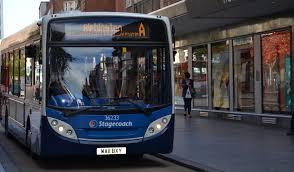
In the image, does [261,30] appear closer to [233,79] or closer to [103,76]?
[233,79]

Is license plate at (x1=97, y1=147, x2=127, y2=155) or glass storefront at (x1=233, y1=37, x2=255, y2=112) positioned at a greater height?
glass storefront at (x1=233, y1=37, x2=255, y2=112)

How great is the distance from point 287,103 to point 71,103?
9.89 meters

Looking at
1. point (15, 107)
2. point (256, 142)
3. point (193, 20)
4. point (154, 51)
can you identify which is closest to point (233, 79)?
point (193, 20)

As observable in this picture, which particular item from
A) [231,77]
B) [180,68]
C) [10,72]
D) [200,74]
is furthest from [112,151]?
[180,68]

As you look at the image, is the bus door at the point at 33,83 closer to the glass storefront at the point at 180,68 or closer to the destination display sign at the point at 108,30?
the destination display sign at the point at 108,30

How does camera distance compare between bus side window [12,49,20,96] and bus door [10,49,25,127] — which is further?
bus side window [12,49,20,96]

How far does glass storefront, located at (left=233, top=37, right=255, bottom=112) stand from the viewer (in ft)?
72.6

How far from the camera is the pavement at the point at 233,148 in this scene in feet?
38.3

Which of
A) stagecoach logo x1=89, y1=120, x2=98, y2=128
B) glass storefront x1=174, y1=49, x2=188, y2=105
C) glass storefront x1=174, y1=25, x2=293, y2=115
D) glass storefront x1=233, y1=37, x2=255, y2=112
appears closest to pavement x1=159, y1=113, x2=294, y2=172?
glass storefront x1=174, y1=25, x2=293, y2=115

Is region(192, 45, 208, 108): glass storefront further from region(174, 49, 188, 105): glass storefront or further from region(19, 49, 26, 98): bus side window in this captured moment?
region(19, 49, 26, 98): bus side window

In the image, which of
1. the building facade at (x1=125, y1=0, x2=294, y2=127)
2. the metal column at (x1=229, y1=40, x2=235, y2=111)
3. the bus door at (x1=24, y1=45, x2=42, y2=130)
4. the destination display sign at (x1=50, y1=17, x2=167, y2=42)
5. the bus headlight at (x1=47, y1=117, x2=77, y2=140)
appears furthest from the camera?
the metal column at (x1=229, y1=40, x2=235, y2=111)

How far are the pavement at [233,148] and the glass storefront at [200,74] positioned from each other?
17.8 ft

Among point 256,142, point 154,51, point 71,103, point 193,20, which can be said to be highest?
point 193,20

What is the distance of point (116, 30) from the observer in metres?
12.0
